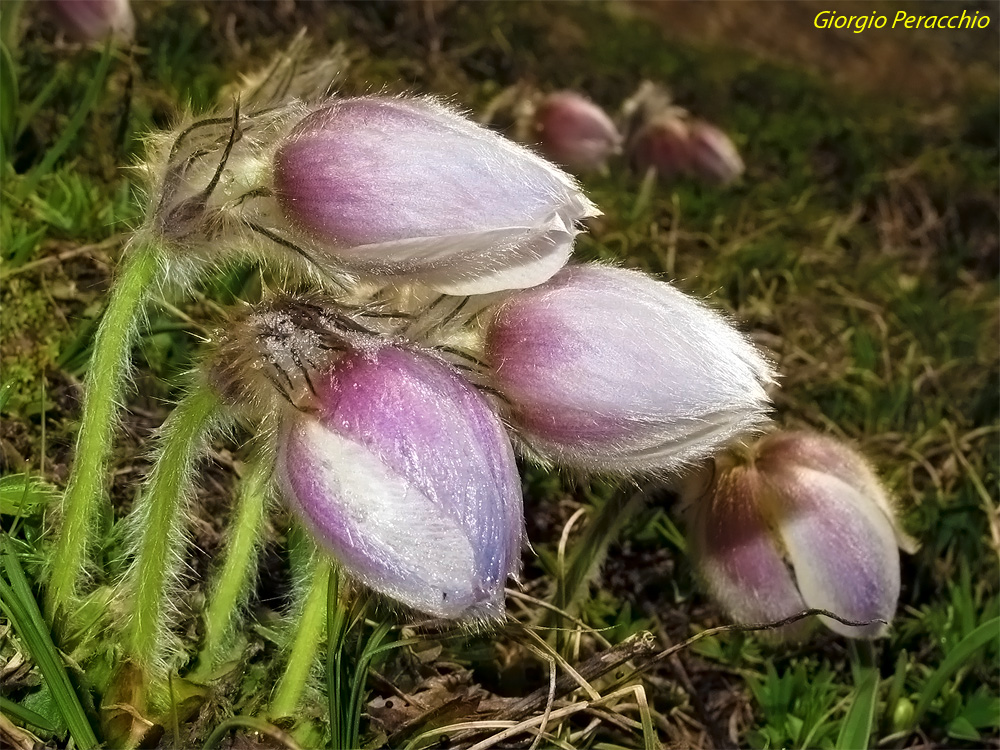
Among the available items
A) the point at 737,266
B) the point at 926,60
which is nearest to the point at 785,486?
the point at 737,266

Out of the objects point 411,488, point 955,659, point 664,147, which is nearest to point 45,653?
point 411,488

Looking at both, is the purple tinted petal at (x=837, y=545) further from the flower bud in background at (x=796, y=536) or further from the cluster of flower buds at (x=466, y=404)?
the cluster of flower buds at (x=466, y=404)

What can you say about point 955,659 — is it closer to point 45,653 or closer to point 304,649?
point 304,649

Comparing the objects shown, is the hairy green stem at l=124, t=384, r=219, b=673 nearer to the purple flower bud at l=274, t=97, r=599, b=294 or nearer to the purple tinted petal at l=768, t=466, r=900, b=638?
the purple flower bud at l=274, t=97, r=599, b=294

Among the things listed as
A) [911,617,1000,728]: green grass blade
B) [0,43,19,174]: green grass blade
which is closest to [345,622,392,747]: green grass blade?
[911,617,1000,728]: green grass blade

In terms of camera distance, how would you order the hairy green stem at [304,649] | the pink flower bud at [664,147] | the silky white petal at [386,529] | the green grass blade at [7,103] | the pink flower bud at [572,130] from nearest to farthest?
the silky white petal at [386,529], the hairy green stem at [304,649], the green grass blade at [7,103], the pink flower bud at [572,130], the pink flower bud at [664,147]

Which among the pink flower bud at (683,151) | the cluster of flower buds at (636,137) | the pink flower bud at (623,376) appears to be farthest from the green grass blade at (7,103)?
the pink flower bud at (683,151)
